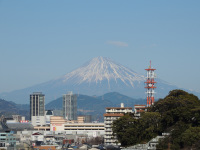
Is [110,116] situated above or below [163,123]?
above

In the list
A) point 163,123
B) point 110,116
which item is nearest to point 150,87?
point 110,116

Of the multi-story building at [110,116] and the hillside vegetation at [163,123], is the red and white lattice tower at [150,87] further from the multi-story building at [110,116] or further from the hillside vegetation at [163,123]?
the hillside vegetation at [163,123]

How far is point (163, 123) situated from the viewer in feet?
273

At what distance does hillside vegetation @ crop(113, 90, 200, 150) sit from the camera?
7625 cm

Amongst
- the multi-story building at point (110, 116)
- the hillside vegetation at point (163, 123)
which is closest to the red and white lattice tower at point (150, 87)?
the multi-story building at point (110, 116)

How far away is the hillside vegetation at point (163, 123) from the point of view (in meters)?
76.2

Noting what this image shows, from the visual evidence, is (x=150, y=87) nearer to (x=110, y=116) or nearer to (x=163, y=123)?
(x=110, y=116)

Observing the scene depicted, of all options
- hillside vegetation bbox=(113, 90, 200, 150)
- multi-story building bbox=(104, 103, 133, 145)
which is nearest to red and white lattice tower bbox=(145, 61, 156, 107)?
multi-story building bbox=(104, 103, 133, 145)

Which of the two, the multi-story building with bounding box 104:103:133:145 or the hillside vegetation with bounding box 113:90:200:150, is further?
the multi-story building with bounding box 104:103:133:145

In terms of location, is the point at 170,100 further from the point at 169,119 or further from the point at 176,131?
the point at 176,131

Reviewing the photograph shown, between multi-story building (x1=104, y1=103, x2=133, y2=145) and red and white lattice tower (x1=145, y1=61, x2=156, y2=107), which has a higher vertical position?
red and white lattice tower (x1=145, y1=61, x2=156, y2=107)

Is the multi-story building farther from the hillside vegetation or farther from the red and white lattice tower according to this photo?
the hillside vegetation

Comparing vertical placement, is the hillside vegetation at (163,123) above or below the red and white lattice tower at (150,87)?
below

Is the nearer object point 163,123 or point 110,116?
point 163,123
